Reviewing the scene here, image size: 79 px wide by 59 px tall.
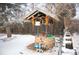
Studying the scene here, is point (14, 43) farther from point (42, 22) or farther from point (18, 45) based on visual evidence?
point (42, 22)

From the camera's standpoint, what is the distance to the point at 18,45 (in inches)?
73.3

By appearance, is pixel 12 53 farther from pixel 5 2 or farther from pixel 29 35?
pixel 5 2

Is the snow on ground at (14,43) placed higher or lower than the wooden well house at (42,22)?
lower

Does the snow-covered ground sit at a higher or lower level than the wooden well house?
lower

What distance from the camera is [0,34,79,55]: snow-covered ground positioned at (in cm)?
185

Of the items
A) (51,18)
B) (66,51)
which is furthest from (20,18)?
(66,51)

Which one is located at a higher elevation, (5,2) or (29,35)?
(5,2)

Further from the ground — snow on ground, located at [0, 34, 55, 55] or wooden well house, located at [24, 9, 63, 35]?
wooden well house, located at [24, 9, 63, 35]

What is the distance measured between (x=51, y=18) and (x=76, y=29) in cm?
24

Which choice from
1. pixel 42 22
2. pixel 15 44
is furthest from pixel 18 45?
pixel 42 22

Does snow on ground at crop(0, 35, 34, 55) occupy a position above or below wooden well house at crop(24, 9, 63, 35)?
below

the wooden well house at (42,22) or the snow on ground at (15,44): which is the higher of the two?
the wooden well house at (42,22)

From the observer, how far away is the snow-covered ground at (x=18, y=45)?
1846mm

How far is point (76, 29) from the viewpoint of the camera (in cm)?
184
